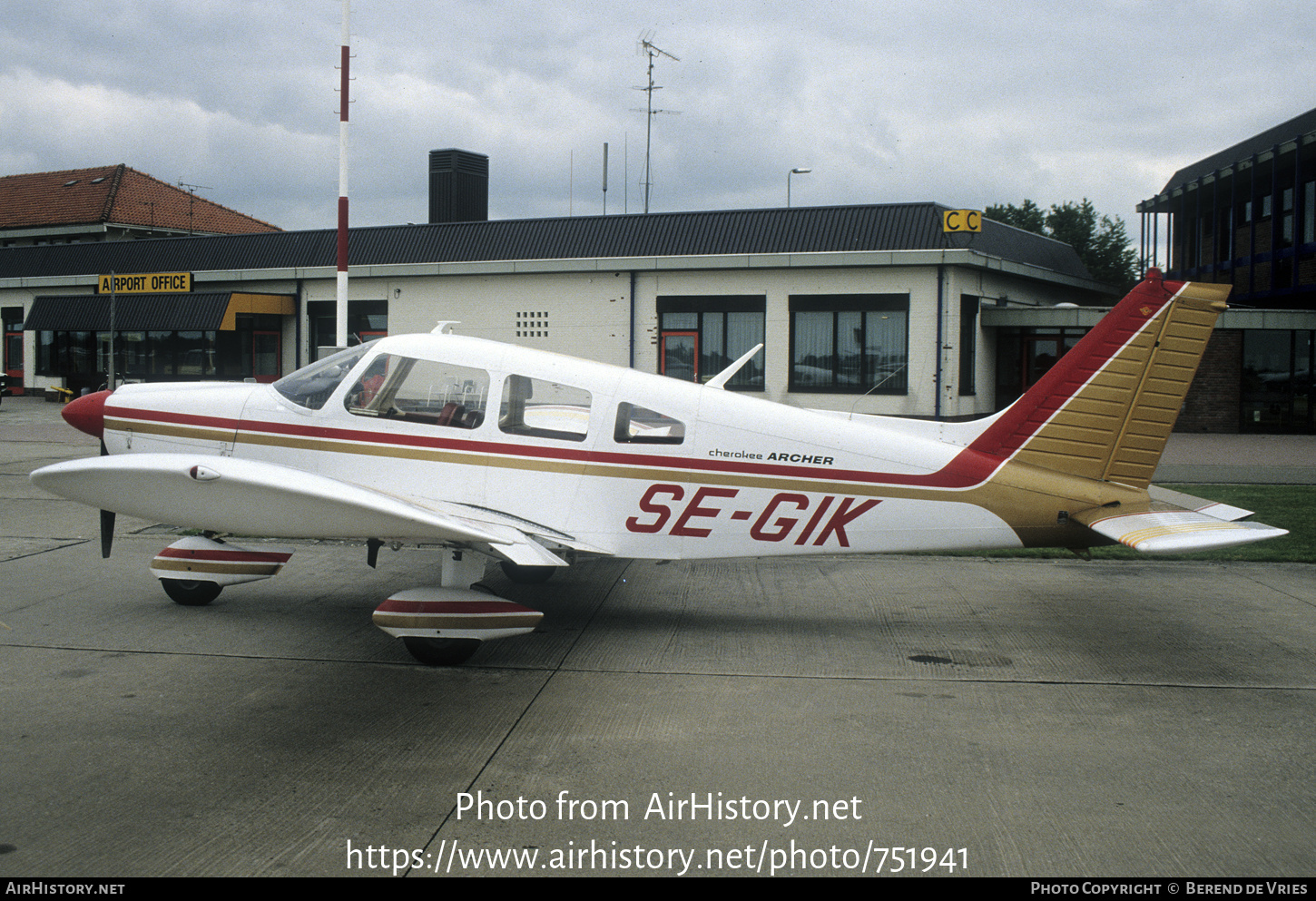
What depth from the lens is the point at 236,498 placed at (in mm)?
5773

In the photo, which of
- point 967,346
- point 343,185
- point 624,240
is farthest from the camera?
point 624,240

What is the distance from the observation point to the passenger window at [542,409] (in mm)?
7090

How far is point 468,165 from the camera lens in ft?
95.5

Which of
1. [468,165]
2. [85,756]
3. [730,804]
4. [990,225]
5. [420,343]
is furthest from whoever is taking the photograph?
[468,165]

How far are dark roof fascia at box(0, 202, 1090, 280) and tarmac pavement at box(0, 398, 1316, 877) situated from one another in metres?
15.2

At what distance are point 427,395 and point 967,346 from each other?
19.0m

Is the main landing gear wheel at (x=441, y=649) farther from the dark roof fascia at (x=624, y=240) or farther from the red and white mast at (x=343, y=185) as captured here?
the dark roof fascia at (x=624, y=240)

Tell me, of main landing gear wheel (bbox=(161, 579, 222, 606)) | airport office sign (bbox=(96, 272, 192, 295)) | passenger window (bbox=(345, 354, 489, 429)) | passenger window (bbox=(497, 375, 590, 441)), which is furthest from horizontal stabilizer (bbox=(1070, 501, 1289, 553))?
airport office sign (bbox=(96, 272, 192, 295))

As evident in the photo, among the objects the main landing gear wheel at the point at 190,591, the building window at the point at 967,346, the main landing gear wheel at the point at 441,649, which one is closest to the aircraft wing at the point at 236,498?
the main landing gear wheel at the point at 441,649

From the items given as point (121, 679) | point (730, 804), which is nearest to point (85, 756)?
point (121, 679)

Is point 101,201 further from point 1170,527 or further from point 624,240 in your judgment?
point 1170,527

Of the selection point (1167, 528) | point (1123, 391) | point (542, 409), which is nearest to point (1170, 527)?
point (1167, 528)

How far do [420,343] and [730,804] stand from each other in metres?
4.24

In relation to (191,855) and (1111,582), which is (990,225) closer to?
(1111,582)
